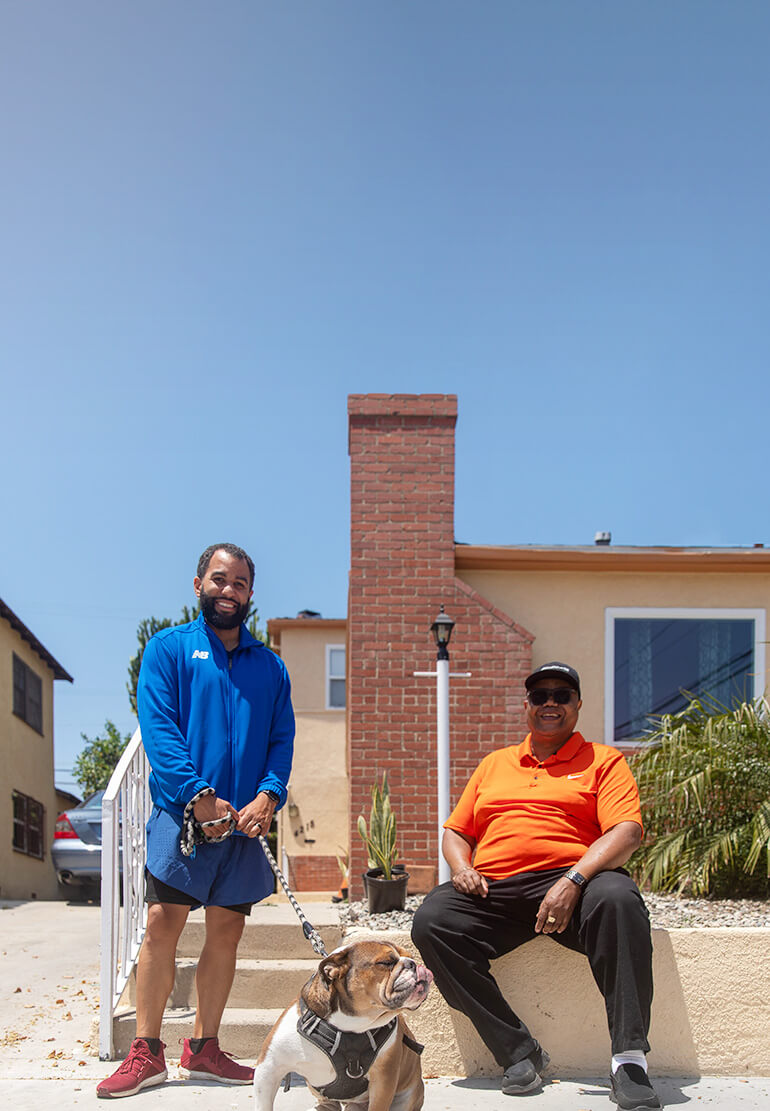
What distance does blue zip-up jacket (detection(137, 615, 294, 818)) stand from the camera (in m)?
3.69

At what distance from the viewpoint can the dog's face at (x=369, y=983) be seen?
2.78 meters

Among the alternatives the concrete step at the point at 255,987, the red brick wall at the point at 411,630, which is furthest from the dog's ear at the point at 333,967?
the red brick wall at the point at 411,630

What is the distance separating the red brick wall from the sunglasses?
3.96 metres

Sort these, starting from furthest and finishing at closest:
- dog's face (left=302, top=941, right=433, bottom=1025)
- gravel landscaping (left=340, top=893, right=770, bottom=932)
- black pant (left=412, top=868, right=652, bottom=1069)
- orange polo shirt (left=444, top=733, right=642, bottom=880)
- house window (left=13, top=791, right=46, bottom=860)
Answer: house window (left=13, top=791, right=46, bottom=860), gravel landscaping (left=340, top=893, right=770, bottom=932), orange polo shirt (left=444, top=733, right=642, bottom=880), black pant (left=412, top=868, right=652, bottom=1069), dog's face (left=302, top=941, right=433, bottom=1025)

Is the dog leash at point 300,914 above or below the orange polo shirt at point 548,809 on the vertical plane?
below

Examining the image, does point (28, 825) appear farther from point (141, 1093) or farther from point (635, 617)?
point (141, 1093)

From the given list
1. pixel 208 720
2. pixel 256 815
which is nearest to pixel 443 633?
pixel 208 720

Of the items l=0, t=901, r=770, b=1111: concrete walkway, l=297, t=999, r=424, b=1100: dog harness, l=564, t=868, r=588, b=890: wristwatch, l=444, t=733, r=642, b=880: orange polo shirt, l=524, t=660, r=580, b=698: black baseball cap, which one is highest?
l=524, t=660, r=580, b=698: black baseball cap

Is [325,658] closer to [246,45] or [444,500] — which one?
[444,500]

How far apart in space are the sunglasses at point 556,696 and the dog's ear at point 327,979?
153 centimetres

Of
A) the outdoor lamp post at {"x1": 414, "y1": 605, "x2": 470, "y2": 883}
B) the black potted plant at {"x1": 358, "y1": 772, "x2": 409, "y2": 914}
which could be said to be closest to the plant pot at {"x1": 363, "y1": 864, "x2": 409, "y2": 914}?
the black potted plant at {"x1": 358, "y1": 772, "x2": 409, "y2": 914}

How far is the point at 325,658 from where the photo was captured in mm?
17719

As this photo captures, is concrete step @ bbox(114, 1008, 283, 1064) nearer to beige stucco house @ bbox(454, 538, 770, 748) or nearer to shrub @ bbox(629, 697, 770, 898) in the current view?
shrub @ bbox(629, 697, 770, 898)

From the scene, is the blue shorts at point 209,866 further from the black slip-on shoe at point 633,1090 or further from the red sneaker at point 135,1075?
the black slip-on shoe at point 633,1090
